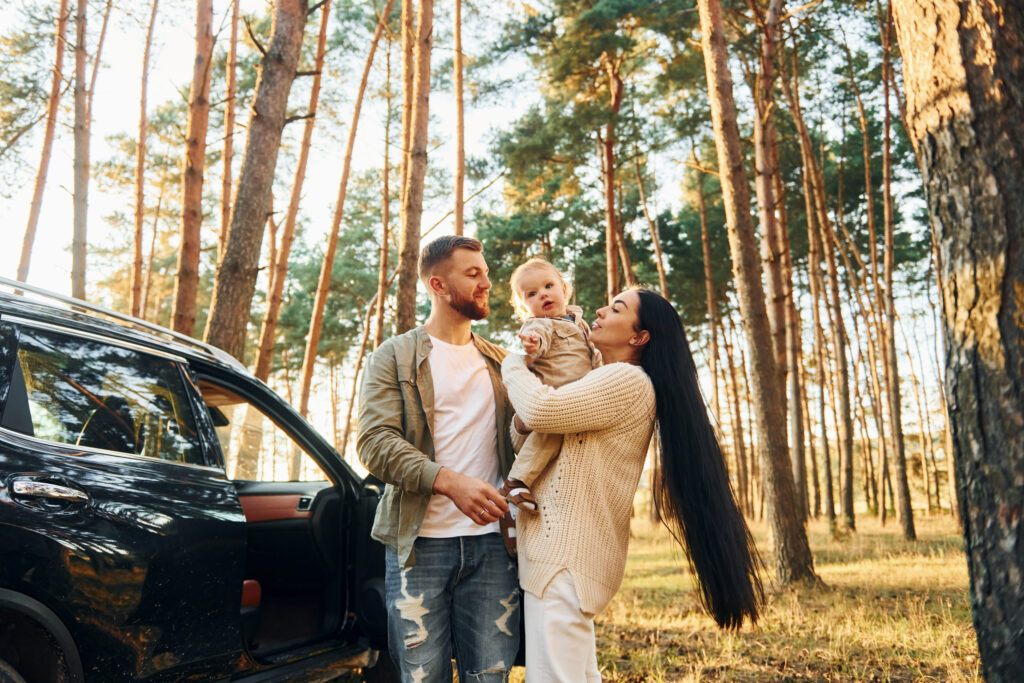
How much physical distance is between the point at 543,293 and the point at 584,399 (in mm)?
941

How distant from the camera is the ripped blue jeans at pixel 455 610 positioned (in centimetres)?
255

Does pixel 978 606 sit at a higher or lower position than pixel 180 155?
lower

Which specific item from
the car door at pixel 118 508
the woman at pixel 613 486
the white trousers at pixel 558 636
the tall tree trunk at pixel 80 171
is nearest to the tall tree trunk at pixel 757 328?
the woman at pixel 613 486

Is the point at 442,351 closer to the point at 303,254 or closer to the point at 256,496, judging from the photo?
the point at 256,496

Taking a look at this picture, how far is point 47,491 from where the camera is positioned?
2.11m

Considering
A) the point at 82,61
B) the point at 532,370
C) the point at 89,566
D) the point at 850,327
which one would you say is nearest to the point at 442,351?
the point at 532,370

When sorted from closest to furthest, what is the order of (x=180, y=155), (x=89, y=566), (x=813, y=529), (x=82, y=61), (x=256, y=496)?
(x=89, y=566)
(x=256, y=496)
(x=82, y=61)
(x=813, y=529)
(x=180, y=155)

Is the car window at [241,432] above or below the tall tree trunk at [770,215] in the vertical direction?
below

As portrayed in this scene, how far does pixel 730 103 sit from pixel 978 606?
6947 mm

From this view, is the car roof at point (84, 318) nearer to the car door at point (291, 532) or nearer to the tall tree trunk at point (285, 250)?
the car door at point (291, 532)

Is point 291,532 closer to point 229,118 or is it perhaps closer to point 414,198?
point 414,198

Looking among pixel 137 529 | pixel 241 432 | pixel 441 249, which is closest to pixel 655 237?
pixel 241 432

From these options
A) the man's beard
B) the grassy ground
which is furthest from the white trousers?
the man's beard

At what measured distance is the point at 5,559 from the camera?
6.46 ft
